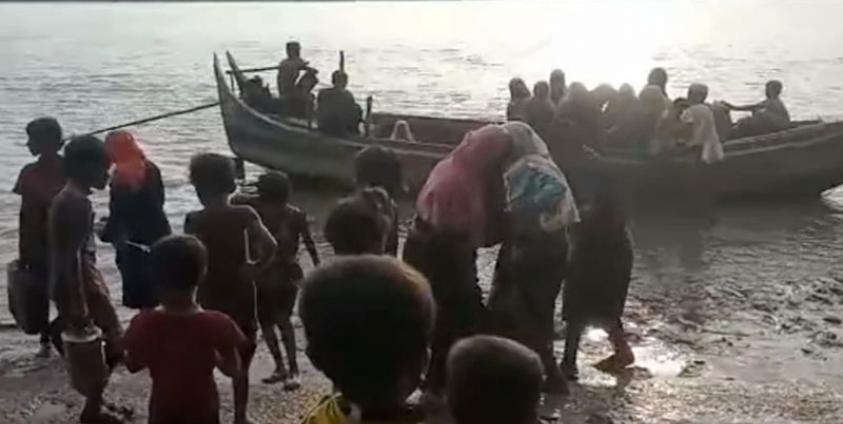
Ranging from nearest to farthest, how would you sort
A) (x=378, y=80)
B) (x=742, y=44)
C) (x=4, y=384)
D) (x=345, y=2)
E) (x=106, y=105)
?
(x=345, y=2) → (x=4, y=384) → (x=106, y=105) → (x=378, y=80) → (x=742, y=44)

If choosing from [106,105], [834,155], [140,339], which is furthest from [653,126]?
[106,105]

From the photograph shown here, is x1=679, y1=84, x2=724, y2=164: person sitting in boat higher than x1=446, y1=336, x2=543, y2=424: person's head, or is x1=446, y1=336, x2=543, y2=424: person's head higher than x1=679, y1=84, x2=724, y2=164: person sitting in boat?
x1=446, y1=336, x2=543, y2=424: person's head

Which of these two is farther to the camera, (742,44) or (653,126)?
(742,44)

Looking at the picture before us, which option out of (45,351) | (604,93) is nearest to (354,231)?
(45,351)

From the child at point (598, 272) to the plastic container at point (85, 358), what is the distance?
2.51 meters

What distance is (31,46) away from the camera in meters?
37.8

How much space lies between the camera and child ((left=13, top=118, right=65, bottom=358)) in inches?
222

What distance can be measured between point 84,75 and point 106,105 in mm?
6359

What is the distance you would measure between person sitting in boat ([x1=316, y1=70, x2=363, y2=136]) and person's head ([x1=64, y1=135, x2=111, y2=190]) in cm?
765

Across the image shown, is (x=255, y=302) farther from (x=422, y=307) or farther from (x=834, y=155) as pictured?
(x=834, y=155)

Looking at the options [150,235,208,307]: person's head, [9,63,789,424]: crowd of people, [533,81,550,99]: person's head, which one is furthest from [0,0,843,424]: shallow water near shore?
[533,81,550,99]: person's head

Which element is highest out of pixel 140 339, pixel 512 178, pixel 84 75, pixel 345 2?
pixel 345 2

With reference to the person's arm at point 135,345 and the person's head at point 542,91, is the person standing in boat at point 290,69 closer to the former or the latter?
the person's head at point 542,91

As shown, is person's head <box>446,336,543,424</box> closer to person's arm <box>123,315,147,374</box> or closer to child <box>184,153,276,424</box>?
person's arm <box>123,315,147,374</box>
